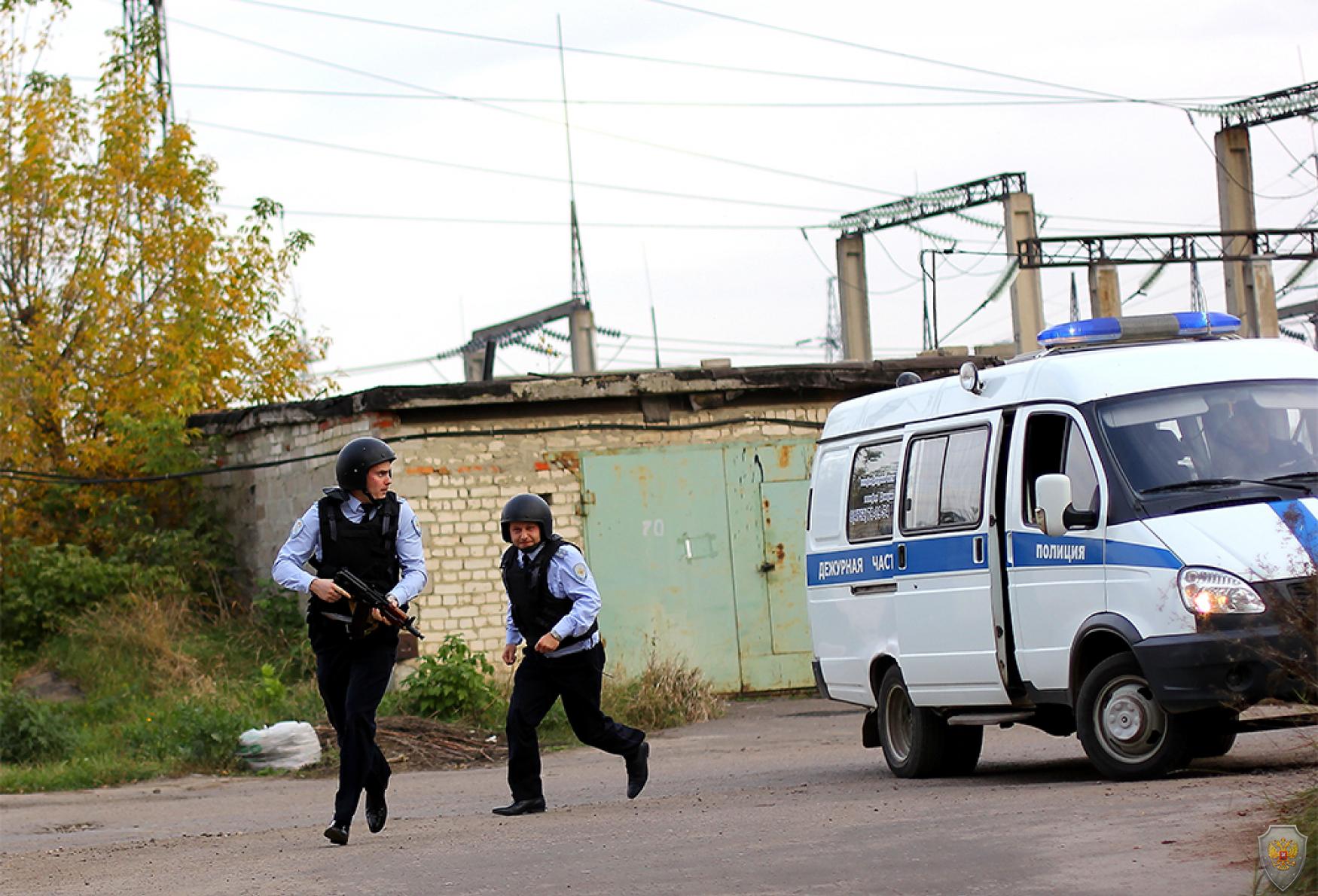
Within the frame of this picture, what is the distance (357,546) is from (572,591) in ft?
4.77

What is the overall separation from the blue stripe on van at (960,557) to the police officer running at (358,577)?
10.2 feet

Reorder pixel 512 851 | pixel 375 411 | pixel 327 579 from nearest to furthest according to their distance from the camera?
pixel 512 851, pixel 327 579, pixel 375 411

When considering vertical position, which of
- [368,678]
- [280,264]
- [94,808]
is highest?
[280,264]

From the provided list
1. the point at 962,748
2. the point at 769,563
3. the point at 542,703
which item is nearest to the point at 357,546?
the point at 542,703

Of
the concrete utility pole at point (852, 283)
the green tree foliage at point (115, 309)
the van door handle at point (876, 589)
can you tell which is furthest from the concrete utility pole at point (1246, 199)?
the van door handle at point (876, 589)

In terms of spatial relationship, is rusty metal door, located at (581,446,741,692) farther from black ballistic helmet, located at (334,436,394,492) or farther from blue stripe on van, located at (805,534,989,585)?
black ballistic helmet, located at (334,436,394,492)

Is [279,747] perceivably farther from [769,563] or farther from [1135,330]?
[1135,330]

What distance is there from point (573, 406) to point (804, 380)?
2.54 metres

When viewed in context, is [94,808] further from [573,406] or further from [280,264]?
[280,264]

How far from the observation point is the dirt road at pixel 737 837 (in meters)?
6.64

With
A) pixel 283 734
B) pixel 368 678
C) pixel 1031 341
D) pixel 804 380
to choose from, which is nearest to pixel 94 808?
pixel 283 734

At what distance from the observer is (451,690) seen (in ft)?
53.8

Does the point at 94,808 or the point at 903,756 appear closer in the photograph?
the point at 903,756

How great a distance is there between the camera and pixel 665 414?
18.8 metres
